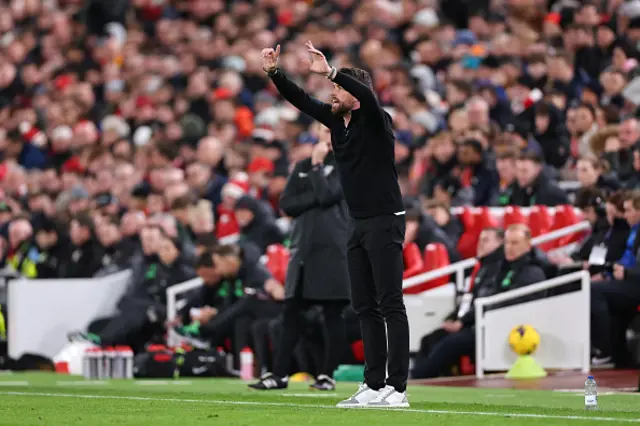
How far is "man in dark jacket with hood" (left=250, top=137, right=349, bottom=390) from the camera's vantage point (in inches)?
465

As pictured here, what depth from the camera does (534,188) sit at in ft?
52.4

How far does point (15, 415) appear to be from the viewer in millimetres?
8711

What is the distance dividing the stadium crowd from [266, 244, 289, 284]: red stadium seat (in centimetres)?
27

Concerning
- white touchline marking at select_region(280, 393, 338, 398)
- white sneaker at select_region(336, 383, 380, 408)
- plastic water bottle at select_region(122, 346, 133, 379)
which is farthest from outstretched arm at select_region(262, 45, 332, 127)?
plastic water bottle at select_region(122, 346, 133, 379)

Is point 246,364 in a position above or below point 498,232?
below

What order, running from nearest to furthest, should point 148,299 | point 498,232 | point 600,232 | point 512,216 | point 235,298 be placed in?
point 600,232 < point 498,232 < point 512,216 < point 235,298 < point 148,299

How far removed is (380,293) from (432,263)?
6134 mm

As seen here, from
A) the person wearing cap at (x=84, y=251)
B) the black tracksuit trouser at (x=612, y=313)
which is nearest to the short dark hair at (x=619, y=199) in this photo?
the black tracksuit trouser at (x=612, y=313)

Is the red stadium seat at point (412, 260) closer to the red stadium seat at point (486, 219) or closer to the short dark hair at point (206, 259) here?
the red stadium seat at point (486, 219)

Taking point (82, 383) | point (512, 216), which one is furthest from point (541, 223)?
point (82, 383)

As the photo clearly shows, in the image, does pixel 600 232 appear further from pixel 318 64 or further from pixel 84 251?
pixel 84 251

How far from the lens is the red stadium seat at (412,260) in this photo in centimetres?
1533

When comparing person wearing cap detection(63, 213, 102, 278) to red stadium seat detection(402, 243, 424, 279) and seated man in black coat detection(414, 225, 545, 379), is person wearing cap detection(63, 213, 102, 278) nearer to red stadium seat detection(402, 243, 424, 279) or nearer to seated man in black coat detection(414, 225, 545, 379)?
red stadium seat detection(402, 243, 424, 279)

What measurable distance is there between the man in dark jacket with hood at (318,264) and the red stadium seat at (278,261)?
4129 millimetres
